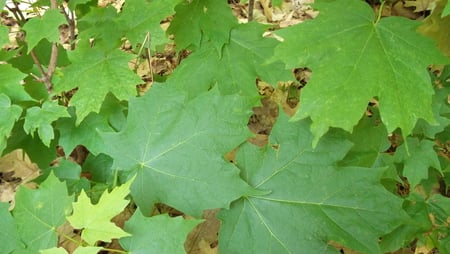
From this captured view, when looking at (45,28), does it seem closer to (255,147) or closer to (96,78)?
(96,78)

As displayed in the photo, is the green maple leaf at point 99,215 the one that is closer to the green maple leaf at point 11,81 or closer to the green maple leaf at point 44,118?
the green maple leaf at point 44,118

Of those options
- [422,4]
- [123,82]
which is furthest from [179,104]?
[422,4]

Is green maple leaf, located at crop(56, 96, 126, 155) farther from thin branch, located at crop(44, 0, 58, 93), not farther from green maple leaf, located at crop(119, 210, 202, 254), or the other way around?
green maple leaf, located at crop(119, 210, 202, 254)

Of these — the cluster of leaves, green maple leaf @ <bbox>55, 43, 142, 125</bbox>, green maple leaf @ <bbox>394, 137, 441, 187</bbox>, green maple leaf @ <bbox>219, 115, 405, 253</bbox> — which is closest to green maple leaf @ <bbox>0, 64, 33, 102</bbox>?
the cluster of leaves

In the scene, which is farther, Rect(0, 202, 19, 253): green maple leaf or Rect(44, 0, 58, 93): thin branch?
Rect(44, 0, 58, 93): thin branch

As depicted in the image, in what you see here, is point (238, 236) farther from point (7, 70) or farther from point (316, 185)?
point (7, 70)
